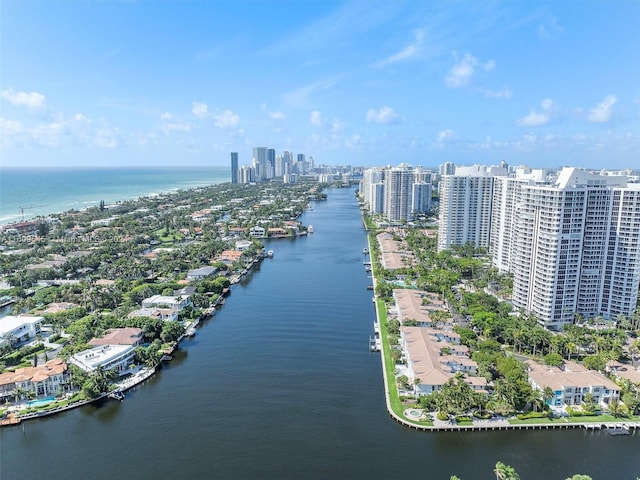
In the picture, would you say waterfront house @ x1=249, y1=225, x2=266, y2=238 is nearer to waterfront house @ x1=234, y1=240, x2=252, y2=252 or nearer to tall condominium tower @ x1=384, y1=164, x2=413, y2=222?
waterfront house @ x1=234, y1=240, x2=252, y2=252

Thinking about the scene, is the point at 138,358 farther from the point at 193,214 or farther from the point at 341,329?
the point at 193,214

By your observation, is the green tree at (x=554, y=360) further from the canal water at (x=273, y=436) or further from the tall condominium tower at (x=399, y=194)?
the tall condominium tower at (x=399, y=194)

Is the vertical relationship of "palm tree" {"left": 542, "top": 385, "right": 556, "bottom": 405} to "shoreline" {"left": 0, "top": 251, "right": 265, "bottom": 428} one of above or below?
above

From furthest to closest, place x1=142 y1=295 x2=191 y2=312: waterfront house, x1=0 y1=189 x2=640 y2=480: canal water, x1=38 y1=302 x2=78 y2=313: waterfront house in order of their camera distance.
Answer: x1=142 y1=295 x2=191 y2=312: waterfront house < x1=38 y1=302 x2=78 y2=313: waterfront house < x1=0 y1=189 x2=640 y2=480: canal water

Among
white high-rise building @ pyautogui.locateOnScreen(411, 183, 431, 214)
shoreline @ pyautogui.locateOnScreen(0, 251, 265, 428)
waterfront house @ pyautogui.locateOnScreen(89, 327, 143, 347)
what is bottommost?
shoreline @ pyautogui.locateOnScreen(0, 251, 265, 428)

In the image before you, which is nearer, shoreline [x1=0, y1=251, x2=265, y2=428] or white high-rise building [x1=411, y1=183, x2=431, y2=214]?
shoreline [x1=0, y1=251, x2=265, y2=428]

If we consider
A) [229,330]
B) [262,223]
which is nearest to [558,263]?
[229,330]

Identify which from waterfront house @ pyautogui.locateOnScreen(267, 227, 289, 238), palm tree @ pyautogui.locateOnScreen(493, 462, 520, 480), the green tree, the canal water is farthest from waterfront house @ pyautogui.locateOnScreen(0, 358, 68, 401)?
waterfront house @ pyautogui.locateOnScreen(267, 227, 289, 238)
